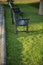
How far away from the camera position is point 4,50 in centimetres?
556

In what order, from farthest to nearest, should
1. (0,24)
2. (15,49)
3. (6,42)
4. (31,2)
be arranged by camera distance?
(31,2) → (0,24) → (6,42) → (15,49)

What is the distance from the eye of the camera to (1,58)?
5.08 m

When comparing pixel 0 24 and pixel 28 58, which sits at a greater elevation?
pixel 0 24

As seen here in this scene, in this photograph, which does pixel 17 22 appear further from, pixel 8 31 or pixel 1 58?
pixel 1 58

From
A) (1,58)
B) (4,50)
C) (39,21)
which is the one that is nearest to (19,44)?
(4,50)

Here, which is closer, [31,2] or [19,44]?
[19,44]

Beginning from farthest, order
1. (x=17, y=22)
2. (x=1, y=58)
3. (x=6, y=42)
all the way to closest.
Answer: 1. (x=17, y=22)
2. (x=6, y=42)
3. (x=1, y=58)

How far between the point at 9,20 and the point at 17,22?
5.82ft

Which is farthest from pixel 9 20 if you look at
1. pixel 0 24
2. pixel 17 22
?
pixel 17 22

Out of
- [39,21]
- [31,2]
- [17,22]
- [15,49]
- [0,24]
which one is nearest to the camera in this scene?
[15,49]

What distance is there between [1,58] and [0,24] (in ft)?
10.3

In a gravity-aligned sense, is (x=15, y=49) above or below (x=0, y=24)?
below

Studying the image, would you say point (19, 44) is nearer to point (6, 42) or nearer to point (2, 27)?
point (6, 42)

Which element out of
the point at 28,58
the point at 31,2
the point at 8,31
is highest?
the point at 31,2
